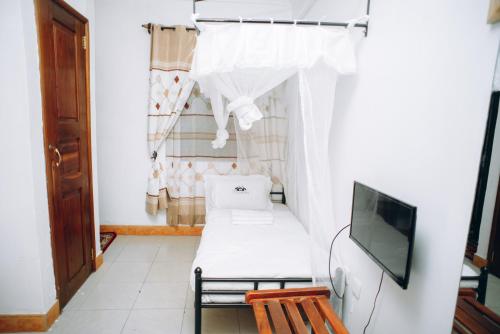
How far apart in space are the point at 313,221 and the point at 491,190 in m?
0.96

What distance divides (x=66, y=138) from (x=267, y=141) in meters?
1.80

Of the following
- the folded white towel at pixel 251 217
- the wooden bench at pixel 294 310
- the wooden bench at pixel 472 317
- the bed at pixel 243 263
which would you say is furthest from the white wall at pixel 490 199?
the folded white towel at pixel 251 217

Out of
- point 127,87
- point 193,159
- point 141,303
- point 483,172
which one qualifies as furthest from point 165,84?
point 483,172

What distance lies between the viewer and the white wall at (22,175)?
1.70 meters

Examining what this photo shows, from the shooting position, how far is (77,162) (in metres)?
2.35

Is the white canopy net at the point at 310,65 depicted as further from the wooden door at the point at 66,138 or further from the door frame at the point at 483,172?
the wooden door at the point at 66,138

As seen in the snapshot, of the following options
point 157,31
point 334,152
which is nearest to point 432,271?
point 334,152

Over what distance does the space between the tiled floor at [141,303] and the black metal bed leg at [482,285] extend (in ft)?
4.94

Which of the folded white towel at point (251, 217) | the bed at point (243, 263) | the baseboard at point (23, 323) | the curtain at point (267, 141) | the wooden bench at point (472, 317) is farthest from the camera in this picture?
the curtain at point (267, 141)

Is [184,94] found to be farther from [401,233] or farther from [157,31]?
[401,233]

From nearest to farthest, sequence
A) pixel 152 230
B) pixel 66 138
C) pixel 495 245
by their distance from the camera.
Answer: pixel 495 245, pixel 66 138, pixel 152 230

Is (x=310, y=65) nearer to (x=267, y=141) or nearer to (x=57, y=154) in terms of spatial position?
(x=267, y=141)

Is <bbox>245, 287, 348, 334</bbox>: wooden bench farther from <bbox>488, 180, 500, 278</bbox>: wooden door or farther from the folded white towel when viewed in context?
the folded white towel

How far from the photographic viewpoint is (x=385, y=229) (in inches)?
51.3
